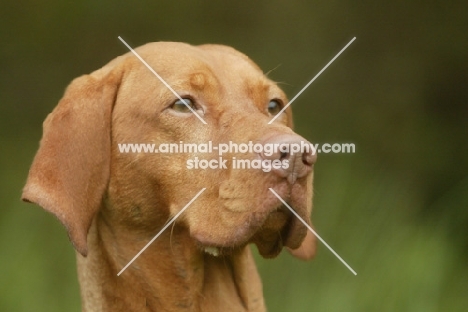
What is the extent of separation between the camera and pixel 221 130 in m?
3.66

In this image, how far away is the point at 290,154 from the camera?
131 inches

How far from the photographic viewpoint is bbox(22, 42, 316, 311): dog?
361 centimetres

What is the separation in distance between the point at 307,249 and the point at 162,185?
2.81ft

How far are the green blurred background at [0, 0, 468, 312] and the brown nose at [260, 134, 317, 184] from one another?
107 inches

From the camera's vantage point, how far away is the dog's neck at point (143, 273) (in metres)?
3.86

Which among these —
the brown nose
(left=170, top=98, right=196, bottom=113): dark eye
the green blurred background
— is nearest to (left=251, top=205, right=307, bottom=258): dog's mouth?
the brown nose

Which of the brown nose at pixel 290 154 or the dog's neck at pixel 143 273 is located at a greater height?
the brown nose at pixel 290 154

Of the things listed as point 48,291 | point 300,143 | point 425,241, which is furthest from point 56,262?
point 300,143

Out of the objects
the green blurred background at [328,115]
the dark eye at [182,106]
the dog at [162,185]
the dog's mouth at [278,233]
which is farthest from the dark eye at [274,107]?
the green blurred background at [328,115]

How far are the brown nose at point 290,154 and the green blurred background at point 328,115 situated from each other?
2.71 metres

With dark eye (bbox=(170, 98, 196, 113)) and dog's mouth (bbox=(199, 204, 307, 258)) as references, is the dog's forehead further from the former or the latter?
dog's mouth (bbox=(199, 204, 307, 258))

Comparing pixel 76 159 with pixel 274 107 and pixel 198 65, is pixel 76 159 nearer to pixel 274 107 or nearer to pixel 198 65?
pixel 198 65

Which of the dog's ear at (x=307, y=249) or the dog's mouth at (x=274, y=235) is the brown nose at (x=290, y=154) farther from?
the dog's ear at (x=307, y=249)

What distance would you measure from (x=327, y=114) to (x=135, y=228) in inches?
114
